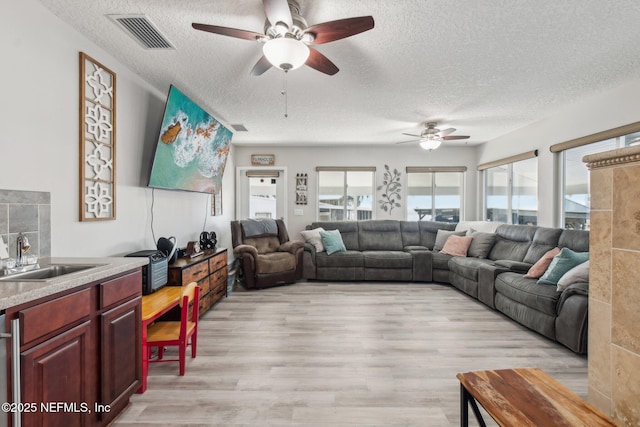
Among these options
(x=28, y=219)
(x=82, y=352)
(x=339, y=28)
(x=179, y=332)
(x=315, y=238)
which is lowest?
(x=179, y=332)

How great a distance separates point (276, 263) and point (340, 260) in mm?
1089

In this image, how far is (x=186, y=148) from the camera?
132 inches

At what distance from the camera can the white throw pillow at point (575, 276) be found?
263cm

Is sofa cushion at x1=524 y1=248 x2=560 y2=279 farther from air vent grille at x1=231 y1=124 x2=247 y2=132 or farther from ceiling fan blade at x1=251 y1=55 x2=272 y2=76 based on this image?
air vent grille at x1=231 y1=124 x2=247 y2=132

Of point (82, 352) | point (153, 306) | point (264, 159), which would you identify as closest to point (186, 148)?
point (153, 306)

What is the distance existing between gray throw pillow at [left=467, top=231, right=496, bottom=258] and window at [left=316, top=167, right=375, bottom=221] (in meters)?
2.05

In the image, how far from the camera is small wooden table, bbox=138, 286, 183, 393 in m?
2.00

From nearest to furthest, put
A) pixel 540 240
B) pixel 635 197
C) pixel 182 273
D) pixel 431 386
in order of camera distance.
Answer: pixel 635 197 → pixel 431 386 → pixel 182 273 → pixel 540 240

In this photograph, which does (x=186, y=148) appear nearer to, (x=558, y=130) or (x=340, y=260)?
(x=340, y=260)

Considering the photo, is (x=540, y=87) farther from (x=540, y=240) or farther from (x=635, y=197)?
(x=635, y=197)

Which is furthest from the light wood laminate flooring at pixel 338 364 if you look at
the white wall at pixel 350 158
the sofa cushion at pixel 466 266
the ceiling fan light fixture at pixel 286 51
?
the white wall at pixel 350 158

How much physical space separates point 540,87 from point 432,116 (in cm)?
123

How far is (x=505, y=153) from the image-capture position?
5094 millimetres

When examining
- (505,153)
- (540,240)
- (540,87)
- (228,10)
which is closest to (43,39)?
(228,10)
